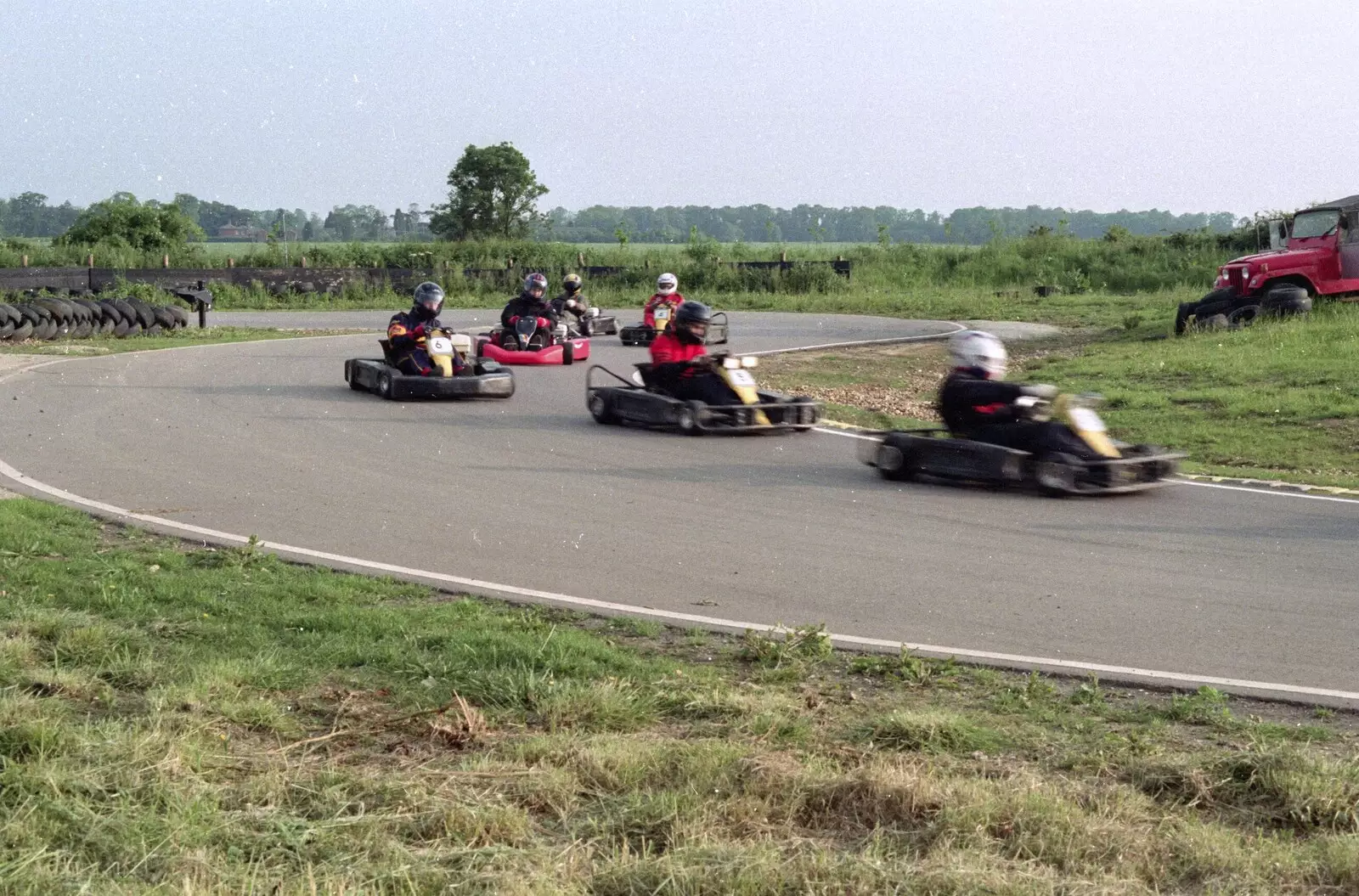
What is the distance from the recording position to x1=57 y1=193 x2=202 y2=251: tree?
46.1 metres

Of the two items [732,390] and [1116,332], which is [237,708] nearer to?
[732,390]

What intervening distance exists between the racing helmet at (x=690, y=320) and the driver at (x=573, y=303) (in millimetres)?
8880

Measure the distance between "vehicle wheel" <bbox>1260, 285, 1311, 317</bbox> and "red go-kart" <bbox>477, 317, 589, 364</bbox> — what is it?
950 cm

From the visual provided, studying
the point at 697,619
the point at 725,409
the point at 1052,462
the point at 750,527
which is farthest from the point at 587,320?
the point at 697,619

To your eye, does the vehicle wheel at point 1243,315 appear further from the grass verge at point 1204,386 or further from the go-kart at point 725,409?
the go-kart at point 725,409

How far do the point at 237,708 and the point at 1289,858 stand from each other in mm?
2894

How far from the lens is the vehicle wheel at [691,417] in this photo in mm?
11672

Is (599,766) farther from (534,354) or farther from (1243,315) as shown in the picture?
(1243,315)

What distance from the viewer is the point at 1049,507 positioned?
8547 millimetres

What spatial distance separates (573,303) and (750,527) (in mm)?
14121

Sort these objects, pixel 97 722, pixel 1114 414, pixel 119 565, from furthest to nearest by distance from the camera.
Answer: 1. pixel 1114 414
2. pixel 119 565
3. pixel 97 722

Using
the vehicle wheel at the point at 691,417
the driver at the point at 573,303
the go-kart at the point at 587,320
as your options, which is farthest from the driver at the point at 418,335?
the driver at the point at 573,303

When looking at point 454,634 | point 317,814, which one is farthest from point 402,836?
point 454,634

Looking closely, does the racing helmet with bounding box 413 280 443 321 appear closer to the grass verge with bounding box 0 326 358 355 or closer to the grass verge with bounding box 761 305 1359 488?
the grass verge with bounding box 761 305 1359 488
